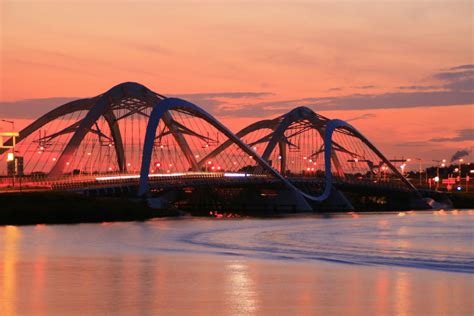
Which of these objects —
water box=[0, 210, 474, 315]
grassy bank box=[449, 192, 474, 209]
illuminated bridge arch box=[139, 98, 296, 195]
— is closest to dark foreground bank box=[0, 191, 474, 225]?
illuminated bridge arch box=[139, 98, 296, 195]

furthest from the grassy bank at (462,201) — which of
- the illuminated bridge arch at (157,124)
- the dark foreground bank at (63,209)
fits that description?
the dark foreground bank at (63,209)

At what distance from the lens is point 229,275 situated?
30219mm

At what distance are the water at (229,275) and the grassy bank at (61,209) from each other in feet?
46.7

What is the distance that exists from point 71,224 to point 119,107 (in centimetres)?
3576

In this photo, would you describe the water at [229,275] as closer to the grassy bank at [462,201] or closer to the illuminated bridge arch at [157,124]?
the illuminated bridge arch at [157,124]

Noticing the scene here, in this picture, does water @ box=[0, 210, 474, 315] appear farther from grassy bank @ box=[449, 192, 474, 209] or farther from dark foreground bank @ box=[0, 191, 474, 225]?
grassy bank @ box=[449, 192, 474, 209]

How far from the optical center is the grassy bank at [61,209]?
68500 millimetres

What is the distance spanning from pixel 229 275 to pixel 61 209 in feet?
145

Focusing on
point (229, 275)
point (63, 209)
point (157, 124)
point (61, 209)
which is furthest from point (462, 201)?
point (229, 275)

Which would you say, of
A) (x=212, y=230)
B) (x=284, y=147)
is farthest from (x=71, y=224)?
(x=284, y=147)

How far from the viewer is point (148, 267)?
32938 millimetres

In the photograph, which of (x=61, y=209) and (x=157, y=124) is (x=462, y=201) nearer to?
(x=157, y=124)

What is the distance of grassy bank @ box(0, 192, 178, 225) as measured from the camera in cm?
6850

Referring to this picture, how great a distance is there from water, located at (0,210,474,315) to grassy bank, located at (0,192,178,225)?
14237mm
